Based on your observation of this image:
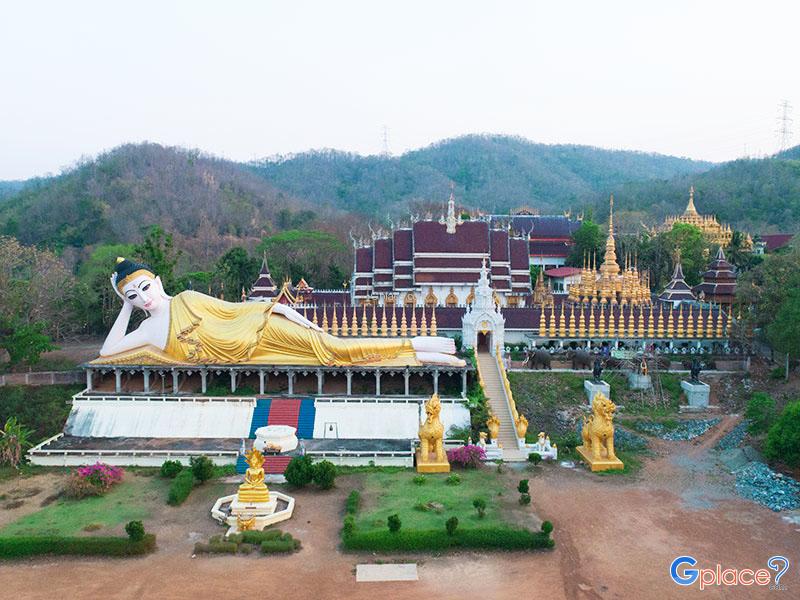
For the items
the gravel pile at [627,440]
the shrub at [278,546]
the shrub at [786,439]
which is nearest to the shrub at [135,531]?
the shrub at [278,546]

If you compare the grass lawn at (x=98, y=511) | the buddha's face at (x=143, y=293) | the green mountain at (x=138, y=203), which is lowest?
the grass lawn at (x=98, y=511)

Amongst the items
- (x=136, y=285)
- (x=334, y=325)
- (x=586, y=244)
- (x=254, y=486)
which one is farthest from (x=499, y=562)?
(x=586, y=244)

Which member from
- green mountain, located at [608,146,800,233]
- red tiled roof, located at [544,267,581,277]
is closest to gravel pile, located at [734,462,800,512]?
red tiled roof, located at [544,267,581,277]

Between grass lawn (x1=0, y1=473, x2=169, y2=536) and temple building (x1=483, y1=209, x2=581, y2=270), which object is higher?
temple building (x1=483, y1=209, x2=581, y2=270)

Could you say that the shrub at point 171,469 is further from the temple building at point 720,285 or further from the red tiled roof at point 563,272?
the red tiled roof at point 563,272

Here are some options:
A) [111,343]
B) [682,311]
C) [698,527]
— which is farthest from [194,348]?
[682,311]

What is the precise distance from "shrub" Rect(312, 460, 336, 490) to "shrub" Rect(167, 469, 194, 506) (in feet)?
12.6

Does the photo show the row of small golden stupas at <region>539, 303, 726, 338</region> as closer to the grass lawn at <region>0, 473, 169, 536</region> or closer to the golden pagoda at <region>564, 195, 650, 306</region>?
the golden pagoda at <region>564, 195, 650, 306</region>

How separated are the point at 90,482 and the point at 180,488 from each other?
291 centimetres

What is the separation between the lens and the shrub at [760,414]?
25469mm

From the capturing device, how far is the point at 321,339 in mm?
28359

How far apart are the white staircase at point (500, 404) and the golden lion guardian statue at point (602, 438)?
7.86ft

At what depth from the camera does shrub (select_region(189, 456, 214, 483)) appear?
21906mm

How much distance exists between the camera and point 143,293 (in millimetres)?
28172
